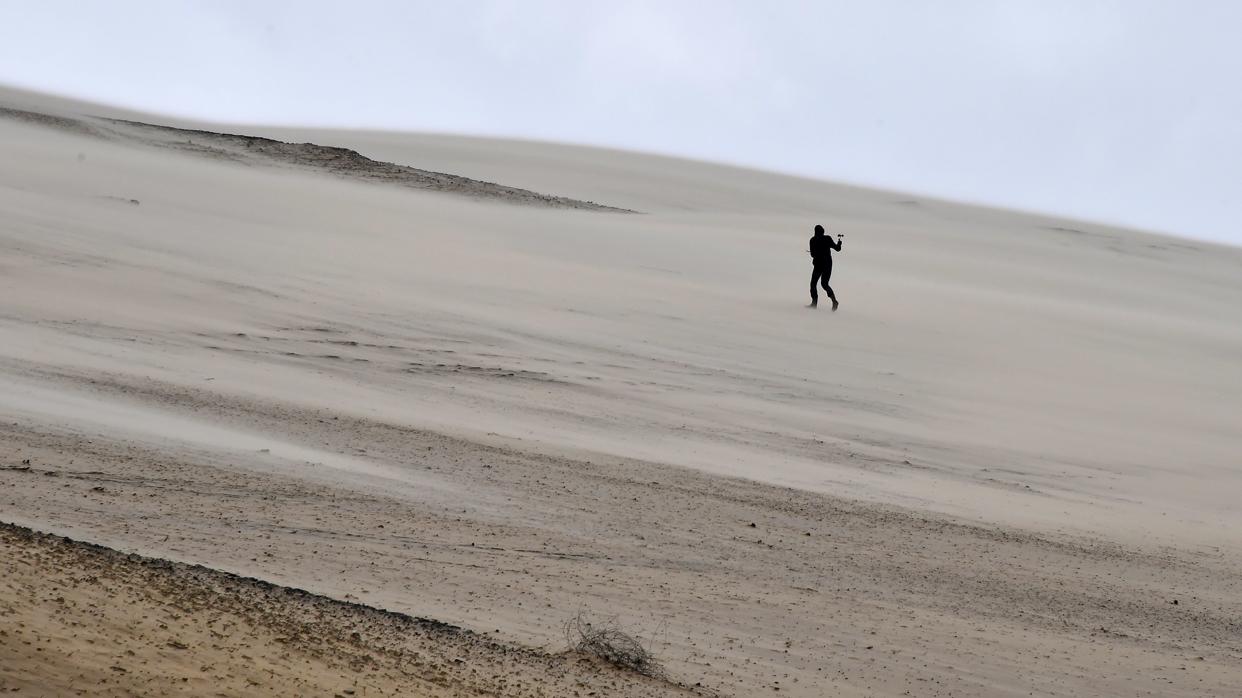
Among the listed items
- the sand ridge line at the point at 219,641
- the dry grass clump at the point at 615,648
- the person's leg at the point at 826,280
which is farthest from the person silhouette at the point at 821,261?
the sand ridge line at the point at 219,641

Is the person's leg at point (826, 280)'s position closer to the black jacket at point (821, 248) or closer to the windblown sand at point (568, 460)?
the black jacket at point (821, 248)

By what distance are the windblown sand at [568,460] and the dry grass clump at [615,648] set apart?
113 mm

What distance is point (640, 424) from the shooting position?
36.5 feet

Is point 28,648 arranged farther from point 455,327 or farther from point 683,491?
point 455,327

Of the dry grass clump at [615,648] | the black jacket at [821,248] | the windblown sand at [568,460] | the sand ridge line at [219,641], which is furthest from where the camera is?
the black jacket at [821,248]

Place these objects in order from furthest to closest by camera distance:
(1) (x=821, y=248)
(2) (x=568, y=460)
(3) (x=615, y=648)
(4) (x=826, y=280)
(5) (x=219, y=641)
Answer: (4) (x=826, y=280), (1) (x=821, y=248), (2) (x=568, y=460), (3) (x=615, y=648), (5) (x=219, y=641)

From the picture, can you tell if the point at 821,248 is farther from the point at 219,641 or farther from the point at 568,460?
the point at 219,641

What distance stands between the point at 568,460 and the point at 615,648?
11.3ft

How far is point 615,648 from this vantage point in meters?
6.07

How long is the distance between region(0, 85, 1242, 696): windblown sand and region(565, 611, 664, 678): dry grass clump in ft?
0.37

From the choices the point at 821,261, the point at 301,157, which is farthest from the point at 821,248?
the point at 301,157

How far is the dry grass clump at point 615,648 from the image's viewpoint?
6004 millimetres

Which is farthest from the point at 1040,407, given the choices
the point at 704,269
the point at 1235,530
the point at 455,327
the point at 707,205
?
the point at 707,205

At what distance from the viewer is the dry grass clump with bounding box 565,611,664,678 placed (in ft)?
19.7
